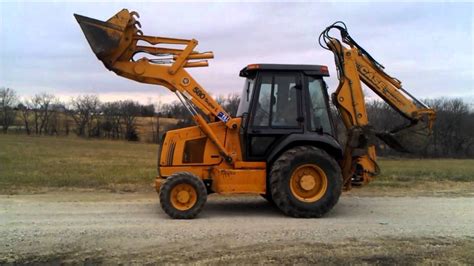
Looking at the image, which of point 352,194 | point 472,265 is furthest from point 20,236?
point 352,194

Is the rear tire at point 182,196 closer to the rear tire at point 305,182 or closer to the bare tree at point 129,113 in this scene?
the rear tire at point 305,182

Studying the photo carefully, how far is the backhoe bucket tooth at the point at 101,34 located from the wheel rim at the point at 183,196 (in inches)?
111

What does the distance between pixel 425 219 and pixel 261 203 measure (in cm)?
354

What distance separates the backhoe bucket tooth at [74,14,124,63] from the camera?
8.52 meters

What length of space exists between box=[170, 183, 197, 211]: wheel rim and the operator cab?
4.19ft

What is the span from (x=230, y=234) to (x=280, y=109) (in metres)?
2.95

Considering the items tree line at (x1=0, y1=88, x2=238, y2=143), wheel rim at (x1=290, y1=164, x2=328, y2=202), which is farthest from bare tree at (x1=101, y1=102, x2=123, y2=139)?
wheel rim at (x1=290, y1=164, x2=328, y2=202)

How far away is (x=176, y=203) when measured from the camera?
8562 mm

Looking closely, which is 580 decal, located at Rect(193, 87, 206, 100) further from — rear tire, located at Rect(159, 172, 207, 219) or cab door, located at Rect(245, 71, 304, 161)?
rear tire, located at Rect(159, 172, 207, 219)

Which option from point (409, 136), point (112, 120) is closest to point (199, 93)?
point (409, 136)

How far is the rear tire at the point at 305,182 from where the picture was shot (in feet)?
28.5

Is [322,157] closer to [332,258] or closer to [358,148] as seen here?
[358,148]

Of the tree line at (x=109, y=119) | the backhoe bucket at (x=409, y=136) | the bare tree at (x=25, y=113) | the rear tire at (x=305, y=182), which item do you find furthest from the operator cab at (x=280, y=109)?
the bare tree at (x=25, y=113)

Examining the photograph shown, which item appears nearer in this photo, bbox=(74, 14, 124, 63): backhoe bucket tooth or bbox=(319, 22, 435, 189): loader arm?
bbox=(74, 14, 124, 63): backhoe bucket tooth
